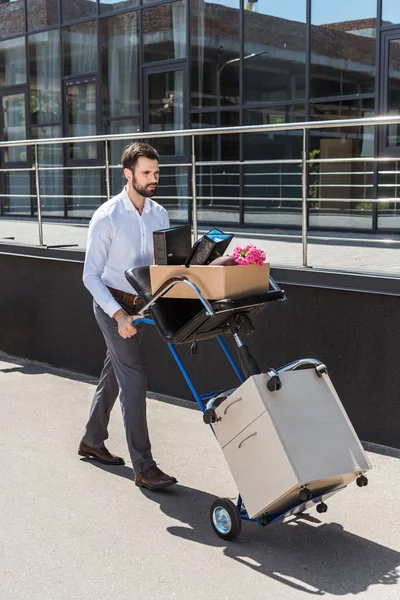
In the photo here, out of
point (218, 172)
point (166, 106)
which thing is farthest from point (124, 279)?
point (166, 106)

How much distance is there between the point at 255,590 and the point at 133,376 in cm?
170

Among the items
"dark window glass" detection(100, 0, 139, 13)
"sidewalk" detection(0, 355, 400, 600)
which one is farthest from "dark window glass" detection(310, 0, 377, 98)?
"sidewalk" detection(0, 355, 400, 600)

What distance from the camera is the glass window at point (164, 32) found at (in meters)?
13.5

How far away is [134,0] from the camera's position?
1420 cm

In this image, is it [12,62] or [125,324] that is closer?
[125,324]

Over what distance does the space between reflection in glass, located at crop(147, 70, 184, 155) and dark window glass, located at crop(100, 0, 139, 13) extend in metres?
1.29

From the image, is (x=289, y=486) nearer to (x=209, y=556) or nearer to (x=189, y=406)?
(x=209, y=556)

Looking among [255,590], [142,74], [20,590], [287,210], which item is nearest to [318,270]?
[255,590]

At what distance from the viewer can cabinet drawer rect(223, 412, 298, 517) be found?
13.4ft

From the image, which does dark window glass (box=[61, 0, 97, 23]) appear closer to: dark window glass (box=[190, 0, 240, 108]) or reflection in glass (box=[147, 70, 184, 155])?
reflection in glass (box=[147, 70, 184, 155])

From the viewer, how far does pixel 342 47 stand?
38.1ft

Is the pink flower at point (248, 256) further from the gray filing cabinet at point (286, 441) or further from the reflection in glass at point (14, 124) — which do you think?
the reflection in glass at point (14, 124)

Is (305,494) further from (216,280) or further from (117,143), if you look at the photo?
(117,143)

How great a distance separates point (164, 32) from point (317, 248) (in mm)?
6398
